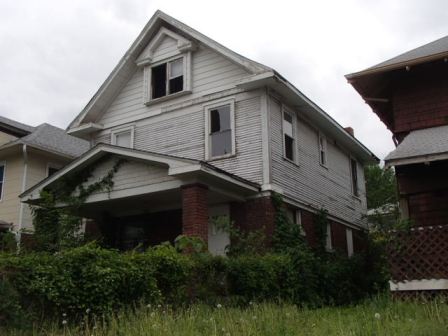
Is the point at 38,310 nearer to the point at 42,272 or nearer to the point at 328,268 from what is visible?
the point at 42,272

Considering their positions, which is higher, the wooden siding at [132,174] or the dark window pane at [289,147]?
the dark window pane at [289,147]

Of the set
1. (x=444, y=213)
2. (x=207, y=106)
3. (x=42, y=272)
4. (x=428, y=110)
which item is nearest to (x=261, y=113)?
(x=207, y=106)

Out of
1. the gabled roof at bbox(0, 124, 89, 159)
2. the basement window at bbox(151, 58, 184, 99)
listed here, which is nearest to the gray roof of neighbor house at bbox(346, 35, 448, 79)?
the basement window at bbox(151, 58, 184, 99)

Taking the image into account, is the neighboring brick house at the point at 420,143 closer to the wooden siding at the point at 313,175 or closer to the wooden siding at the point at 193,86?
the wooden siding at the point at 313,175

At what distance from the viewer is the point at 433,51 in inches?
568

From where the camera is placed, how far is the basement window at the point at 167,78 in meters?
18.2

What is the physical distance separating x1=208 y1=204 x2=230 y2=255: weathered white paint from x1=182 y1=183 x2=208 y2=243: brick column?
75.9 inches

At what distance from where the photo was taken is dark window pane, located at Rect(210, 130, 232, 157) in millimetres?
16484

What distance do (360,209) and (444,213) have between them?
9.51 meters

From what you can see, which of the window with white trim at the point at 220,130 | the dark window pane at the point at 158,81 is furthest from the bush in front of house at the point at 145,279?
the dark window pane at the point at 158,81

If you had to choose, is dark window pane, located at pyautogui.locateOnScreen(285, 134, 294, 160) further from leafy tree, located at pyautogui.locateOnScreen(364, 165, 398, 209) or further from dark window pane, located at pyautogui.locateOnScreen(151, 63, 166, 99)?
leafy tree, located at pyautogui.locateOnScreen(364, 165, 398, 209)

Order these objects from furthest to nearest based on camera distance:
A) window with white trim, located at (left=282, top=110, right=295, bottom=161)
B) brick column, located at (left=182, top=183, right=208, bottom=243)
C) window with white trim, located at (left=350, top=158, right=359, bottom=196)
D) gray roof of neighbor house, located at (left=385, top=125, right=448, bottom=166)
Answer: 1. window with white trim, located at (left=350, top=158, right=359, bottom=196)
2. window with white trim, located at (left=282, top=110, right=295, bottom=161)
3. brick column, located at (left=182, top=183, right=208, bottom=243)
4. gray roof of neighbor house, located at (left=385, top=125, right=448, bottom=166)

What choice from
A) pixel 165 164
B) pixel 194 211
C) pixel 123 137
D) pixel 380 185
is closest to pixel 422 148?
pixel 194 211

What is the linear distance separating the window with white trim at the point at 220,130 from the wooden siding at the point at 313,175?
1.28 metres
